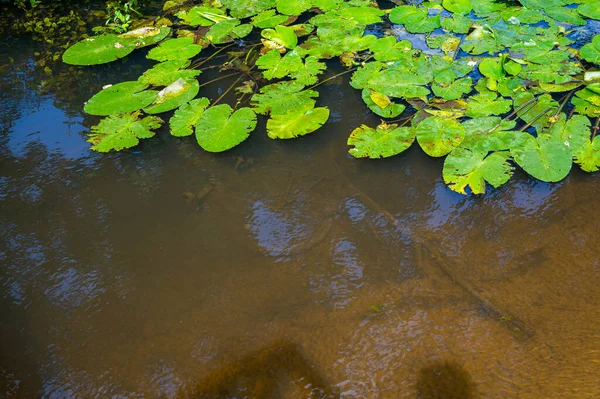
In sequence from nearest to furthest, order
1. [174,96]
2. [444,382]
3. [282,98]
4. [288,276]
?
[444,382]
[288,276]
[282,98]
[174,96]

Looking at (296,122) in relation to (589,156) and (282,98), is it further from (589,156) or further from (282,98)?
(589,156)

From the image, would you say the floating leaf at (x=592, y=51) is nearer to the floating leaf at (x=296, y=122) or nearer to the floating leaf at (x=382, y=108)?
the floating leaf at (x=382, y=108)

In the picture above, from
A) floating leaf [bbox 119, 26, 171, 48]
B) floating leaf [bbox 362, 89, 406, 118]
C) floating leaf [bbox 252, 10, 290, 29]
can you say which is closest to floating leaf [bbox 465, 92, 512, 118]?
floating leaf [bbox 362, 89, 406, 118]

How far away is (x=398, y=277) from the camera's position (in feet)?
6.39

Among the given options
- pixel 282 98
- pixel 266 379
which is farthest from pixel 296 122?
pixel 266 379

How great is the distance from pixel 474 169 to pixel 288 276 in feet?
3.80

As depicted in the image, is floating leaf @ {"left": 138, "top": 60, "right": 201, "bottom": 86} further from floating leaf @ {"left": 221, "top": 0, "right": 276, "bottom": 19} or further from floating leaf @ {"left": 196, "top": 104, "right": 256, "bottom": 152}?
floating leaf @ {"left": 221, "top": 0, "right": 276, "bottom": 19}

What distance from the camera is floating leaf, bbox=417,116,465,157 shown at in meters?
2.40

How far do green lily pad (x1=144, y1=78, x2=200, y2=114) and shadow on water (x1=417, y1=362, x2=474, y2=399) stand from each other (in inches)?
89.0

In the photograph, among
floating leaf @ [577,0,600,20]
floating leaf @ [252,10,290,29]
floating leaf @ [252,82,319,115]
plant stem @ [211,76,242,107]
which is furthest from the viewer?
floating leaf @ [252,10,290,29]

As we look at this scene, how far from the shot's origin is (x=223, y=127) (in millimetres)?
2654

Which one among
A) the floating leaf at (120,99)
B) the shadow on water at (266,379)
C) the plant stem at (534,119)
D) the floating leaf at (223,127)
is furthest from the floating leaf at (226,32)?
the shadow on water at (266,379)

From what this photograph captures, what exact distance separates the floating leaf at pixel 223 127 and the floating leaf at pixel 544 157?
5.10 ft

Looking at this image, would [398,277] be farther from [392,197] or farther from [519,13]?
[519,13]
